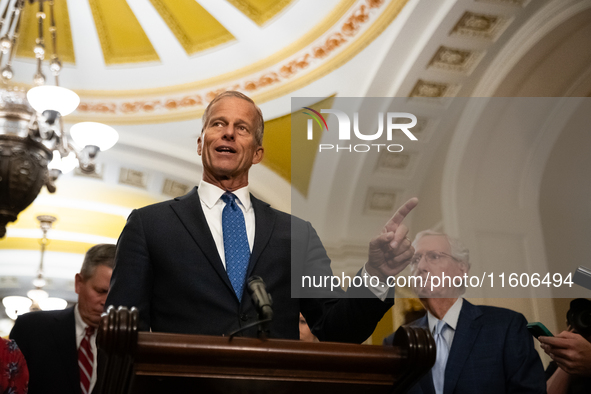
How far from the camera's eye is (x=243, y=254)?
5.16 ft

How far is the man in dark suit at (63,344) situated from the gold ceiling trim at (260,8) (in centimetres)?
433

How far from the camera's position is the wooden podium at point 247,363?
43.1 inches

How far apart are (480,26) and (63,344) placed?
4.22 m

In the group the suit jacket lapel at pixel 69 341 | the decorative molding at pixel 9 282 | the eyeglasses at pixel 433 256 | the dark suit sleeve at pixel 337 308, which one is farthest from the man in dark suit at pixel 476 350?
the decorative molding at pixel 9 282

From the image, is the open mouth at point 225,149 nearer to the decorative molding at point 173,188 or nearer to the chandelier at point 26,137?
the chandelier at point 26,137

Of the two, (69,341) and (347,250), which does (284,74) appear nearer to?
(347,250)

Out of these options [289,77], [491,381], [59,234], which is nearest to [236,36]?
[289,77]

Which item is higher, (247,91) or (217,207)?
(247,91)

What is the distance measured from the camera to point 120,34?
7.38 meters

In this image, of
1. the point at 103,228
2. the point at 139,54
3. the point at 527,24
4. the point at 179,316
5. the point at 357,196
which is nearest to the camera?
the point at 179,316

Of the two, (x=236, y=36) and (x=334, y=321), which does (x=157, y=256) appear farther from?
(x=236, y=36)

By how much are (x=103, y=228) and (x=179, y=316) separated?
8197 millimetres

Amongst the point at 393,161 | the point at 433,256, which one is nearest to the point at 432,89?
the point at 393,161

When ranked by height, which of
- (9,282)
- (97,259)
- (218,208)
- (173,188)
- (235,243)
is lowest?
(235,243)
